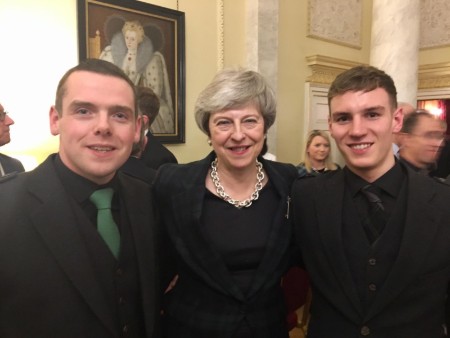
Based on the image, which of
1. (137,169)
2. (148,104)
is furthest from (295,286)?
(148,104)

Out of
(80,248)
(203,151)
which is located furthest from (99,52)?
(80,248)

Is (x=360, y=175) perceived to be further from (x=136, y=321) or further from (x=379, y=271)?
(x=136, y=321)

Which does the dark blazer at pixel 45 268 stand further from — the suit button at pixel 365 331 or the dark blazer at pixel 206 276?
the suit button at pixel 365 331

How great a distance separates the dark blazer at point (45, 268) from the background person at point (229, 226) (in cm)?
44

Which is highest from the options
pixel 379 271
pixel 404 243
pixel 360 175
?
pixel 360 175

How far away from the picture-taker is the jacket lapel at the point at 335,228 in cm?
142

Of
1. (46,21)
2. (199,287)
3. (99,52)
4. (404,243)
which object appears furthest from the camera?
(99,52)

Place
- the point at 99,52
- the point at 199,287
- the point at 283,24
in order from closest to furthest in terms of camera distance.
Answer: the point at 199,287 → the point at 99,52 → the point at 283,24

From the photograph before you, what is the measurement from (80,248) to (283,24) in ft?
18.7

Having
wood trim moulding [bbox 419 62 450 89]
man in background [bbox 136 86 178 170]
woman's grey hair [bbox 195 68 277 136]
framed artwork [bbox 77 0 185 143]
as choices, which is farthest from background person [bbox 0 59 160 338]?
wood trim moulding [bbox 419 62 450 89]

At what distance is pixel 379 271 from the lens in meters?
1.41

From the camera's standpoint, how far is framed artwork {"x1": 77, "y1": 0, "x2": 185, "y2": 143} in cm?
431

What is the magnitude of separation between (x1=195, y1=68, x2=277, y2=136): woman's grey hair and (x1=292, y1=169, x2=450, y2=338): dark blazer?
53 cm

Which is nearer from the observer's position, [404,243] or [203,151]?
[404,243]
